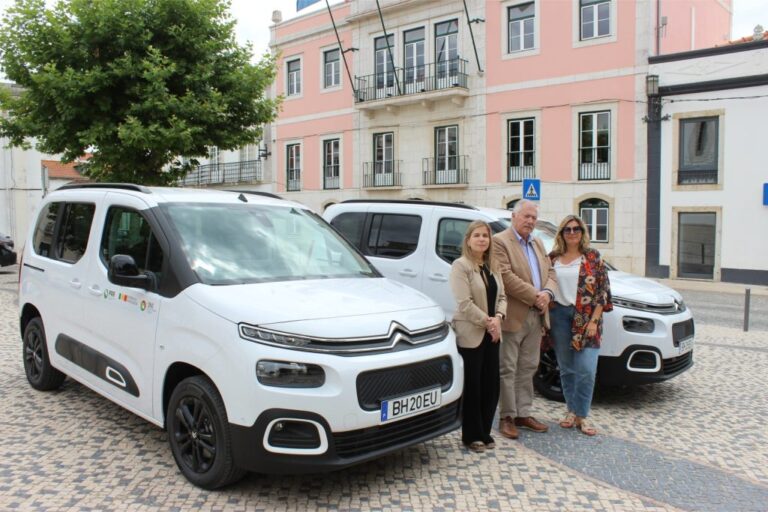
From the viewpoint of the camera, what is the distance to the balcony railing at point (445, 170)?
25688 mm

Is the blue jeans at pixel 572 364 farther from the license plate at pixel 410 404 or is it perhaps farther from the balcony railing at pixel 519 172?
the balcony railing at pixel 519 172

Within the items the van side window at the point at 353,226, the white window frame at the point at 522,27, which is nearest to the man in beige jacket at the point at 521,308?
the van side window at the point at 353,226

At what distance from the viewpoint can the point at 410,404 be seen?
386cm

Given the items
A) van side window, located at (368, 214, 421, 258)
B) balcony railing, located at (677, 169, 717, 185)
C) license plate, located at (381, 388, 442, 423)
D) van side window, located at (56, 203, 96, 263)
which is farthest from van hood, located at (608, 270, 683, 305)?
balcony railing, located at (677, 169, 717, 185)

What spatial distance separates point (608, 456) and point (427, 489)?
4.96 ft

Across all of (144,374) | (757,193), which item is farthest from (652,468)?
(757,193)

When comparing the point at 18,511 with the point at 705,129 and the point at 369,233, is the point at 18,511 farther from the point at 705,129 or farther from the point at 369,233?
the point at 705,129

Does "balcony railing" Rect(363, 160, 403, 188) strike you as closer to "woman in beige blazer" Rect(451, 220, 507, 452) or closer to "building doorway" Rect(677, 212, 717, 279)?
"building doorway" Rect(677, 212, 717, 279)

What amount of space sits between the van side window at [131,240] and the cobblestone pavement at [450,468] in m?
1.37

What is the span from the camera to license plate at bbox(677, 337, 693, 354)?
19.3ft

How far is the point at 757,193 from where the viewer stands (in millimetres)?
19703

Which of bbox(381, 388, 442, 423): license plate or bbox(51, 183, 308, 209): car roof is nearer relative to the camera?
bbox(381, 388, 442, 423): license plate

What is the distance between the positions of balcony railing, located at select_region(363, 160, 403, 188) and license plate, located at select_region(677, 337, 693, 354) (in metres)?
22.0

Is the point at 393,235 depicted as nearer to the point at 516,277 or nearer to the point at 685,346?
the point at 516,277
